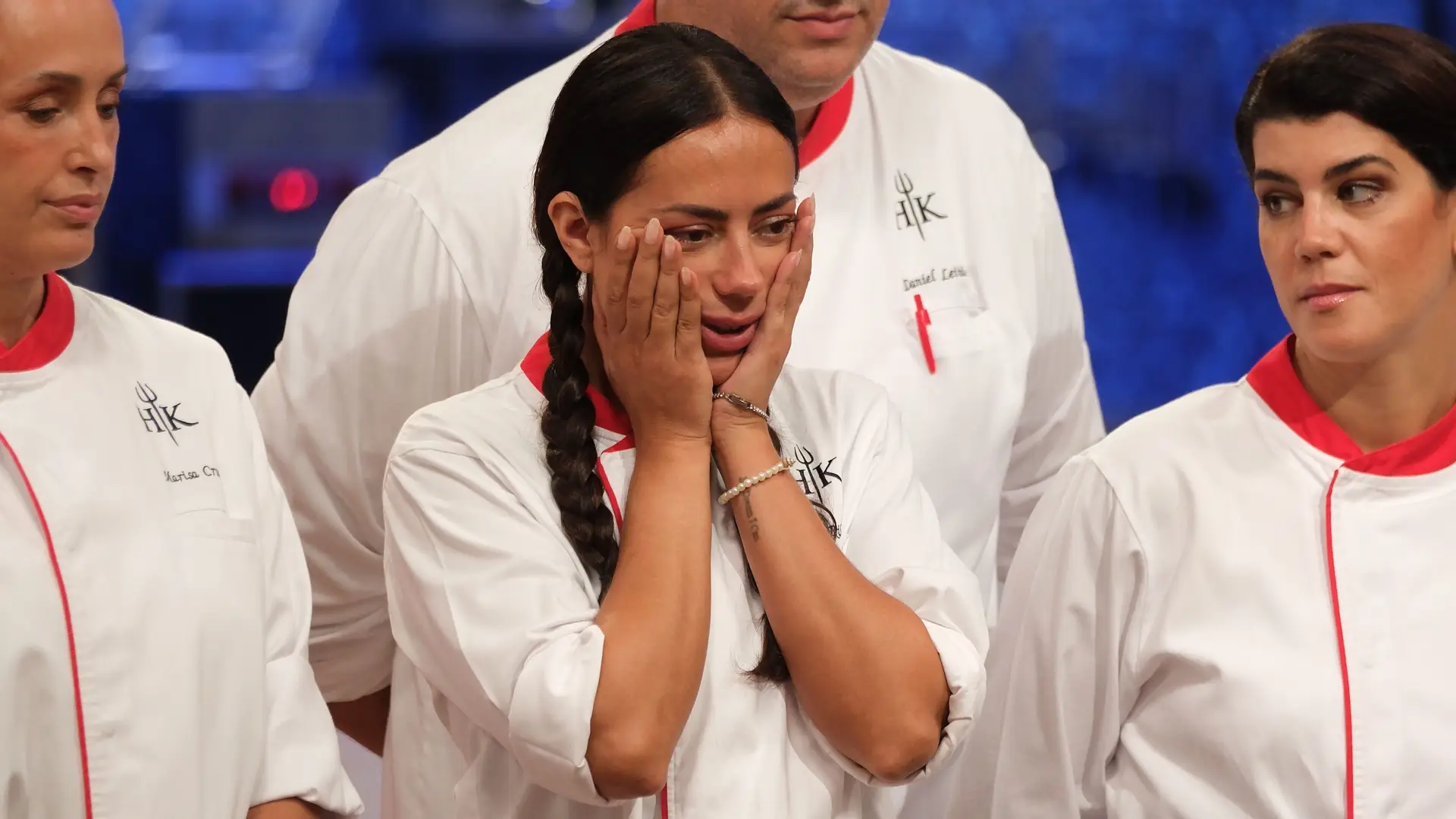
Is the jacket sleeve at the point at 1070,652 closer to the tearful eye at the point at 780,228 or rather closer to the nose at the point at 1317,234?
the nose at the point at 1317,234

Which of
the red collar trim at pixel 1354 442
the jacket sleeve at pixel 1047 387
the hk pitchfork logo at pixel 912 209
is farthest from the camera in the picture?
the jacket sleeve at pixel 1047 387

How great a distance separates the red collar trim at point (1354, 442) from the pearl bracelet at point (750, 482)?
66 centimetres

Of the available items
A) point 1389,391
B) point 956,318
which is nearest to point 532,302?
point 956,318

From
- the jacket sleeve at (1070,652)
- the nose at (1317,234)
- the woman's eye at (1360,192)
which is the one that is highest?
the woman's eye at (1360,192)

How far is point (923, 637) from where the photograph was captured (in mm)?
1780

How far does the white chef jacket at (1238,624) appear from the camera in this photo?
200 centimetres

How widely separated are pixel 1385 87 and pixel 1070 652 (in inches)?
27.5

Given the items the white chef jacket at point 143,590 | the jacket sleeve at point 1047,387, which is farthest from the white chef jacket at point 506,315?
the white chef jacket at point 143,590

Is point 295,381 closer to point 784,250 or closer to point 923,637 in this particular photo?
point 784,250

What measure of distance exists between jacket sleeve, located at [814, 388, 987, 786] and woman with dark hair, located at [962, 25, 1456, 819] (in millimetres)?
266

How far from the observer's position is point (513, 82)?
13.7 ft

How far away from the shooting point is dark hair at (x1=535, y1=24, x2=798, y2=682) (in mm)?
1808

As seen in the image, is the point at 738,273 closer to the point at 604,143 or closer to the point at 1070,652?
the point at 604,143

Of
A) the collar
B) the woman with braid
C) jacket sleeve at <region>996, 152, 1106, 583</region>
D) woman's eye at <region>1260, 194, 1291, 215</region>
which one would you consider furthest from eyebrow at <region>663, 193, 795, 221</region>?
jacket sleeve at <region>996, 152, 1106, 583</region>
